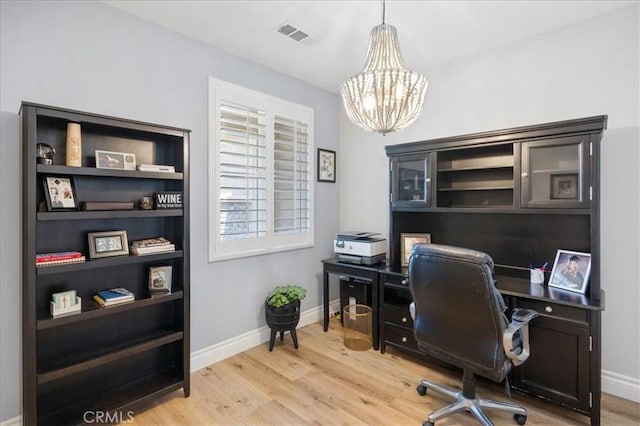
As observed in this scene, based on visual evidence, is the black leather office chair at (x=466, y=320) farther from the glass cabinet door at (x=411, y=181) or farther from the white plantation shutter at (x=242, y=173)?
the white plantation shutter at (x=242, y=173)

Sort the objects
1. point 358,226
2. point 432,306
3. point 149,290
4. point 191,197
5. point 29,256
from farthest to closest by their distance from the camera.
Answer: point 358,226 < point 191,197 < point 149,290 < point 432,306 < point 29,256

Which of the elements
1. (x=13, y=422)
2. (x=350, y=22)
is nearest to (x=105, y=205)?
(x=13, y=422)

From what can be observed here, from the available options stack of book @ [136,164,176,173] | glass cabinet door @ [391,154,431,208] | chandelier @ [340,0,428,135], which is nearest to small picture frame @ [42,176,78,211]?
stack of book @ [136,164,176,173]

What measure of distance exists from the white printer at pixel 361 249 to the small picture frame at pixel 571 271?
4.57 ft

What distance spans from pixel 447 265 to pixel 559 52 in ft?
6.74

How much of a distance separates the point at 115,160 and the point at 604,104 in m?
3.39

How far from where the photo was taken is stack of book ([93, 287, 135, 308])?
1939mm

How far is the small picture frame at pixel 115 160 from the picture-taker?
198cm

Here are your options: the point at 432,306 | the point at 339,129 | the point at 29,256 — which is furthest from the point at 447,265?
the point at 339,129

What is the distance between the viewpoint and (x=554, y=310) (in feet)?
6.71

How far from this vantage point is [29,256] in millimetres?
1640

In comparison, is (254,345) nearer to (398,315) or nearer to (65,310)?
(398,315)

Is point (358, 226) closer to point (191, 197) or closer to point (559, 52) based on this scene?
point (191, 197)

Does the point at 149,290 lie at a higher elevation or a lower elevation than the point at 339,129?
lower
